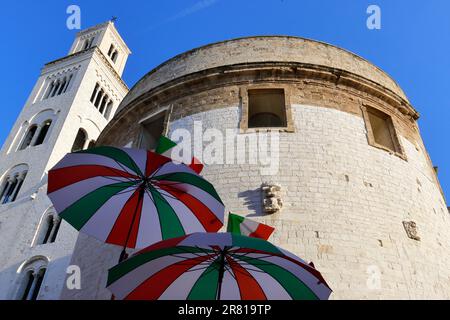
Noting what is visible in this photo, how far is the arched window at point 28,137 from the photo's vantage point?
29.0 metres

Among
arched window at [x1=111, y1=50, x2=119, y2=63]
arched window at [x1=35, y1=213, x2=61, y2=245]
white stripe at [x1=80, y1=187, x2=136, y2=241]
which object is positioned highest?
arched window at [x1=111, y1=50, x2=119, y2=63]

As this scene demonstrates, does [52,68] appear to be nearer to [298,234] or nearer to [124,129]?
[124,129]

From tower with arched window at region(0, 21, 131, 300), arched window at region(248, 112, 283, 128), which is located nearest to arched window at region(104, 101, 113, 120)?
tower with arched window at region(0, 21, 131, 300)

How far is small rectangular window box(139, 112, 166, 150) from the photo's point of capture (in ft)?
35.1

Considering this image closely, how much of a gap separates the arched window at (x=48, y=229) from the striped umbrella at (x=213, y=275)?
1931cm

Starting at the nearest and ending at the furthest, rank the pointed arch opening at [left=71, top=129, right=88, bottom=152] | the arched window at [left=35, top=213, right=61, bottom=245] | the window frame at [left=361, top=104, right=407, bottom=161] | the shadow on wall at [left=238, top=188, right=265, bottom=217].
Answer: the shadow on wall at [left=238, top=188, right=265, bottom=217]
the window frame at [left=361, top=104, right=407, bottom=161]
the arched window at [left=35, top=213, right=61, bottom=245]
the pointed arch opening at [left=71, top=129, right=88, bottom=152]

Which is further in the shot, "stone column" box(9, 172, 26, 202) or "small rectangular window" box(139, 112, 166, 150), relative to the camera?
"stone column" box(9, 172, 26, 202)

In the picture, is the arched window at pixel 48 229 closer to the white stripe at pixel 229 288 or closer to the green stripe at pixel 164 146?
the green stripe at pixel 164 146

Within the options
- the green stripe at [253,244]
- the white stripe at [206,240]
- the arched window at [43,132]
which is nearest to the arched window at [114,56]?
the arched window at [43,132]

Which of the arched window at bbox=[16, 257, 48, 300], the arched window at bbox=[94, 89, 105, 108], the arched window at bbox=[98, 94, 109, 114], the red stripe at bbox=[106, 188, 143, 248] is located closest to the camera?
the red stripe at bbox=[106, 188, 143, 248]

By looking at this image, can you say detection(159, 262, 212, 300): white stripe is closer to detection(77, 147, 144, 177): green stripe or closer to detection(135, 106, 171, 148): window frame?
detection(77, 147, 144, 177): green stripe

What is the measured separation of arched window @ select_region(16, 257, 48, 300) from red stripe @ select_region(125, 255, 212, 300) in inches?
691

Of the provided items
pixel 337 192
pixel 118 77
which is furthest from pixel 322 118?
pixel 118 77

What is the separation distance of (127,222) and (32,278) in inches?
711
